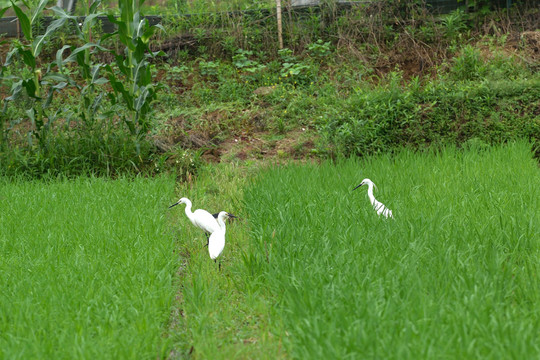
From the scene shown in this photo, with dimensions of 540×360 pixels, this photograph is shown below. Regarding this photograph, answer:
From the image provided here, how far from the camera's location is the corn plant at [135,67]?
7.28 meters

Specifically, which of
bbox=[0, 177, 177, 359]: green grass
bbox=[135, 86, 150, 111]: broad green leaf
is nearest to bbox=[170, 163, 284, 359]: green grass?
bbox=[0, 177, 177, 359]: green grass

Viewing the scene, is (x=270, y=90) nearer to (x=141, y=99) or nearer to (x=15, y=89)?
(x=141, y=99)

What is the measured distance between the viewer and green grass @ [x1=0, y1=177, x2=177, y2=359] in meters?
2.57

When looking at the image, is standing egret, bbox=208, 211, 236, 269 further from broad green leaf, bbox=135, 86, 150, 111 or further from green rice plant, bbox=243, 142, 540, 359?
broad green leaf, bbox=135, 86, 150, 111

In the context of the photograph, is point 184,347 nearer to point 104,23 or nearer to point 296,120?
point 296,120

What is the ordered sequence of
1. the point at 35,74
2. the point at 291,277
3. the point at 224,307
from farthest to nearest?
the point at 35,74
the point at 224,307
the point at 291,277

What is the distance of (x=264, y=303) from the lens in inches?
122

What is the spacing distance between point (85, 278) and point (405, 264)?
1796 millimetres

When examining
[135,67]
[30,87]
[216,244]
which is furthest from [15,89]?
[216,244]

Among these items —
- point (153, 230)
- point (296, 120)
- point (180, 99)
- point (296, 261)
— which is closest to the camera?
point (296, 261)

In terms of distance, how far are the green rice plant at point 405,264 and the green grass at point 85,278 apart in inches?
25.7

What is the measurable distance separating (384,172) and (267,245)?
2.58 meters

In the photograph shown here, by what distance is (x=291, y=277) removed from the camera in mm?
3018

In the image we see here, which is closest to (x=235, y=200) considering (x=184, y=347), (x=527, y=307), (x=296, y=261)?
(x=296, y=261)
